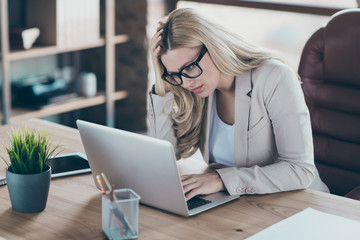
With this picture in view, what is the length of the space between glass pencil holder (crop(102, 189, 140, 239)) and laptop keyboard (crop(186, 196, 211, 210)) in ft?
0.65

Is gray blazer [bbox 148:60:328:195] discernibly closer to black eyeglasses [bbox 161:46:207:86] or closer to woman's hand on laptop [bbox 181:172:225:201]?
woman's hand on laptop [bbox 181:172:225:201]

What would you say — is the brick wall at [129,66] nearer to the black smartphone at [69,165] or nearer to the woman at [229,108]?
the woman at [229,108]

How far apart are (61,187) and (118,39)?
2509 mm

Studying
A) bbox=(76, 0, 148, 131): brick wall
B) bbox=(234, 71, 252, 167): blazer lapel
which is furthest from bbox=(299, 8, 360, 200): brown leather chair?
bbox=(76, 0, 148, 131): brick wall

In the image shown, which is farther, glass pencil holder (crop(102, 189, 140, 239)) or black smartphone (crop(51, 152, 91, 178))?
black smartphone (crop(51, 152, 91, 178))

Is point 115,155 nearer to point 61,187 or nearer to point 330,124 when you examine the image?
point 61,187

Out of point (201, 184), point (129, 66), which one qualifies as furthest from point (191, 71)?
point (129, 66)

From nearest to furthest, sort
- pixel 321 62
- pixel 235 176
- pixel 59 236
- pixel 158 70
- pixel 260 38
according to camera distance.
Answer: pixel 59 236
pixel 235 176
pixel 158 70
pixel 321 62
pixel 260 38

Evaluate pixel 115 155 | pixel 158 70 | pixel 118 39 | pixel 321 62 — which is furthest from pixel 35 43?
pixel 115 155

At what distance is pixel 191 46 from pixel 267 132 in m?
0.36

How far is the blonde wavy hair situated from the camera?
1.69m

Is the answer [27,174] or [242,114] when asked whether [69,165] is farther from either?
[242,114]

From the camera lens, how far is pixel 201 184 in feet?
4.77

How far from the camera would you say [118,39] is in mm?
3898
